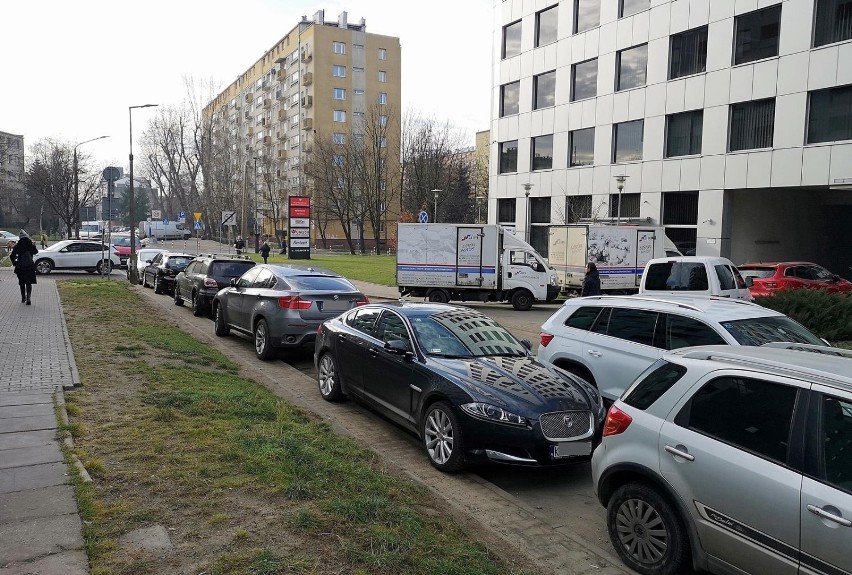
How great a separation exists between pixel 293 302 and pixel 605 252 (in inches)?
652

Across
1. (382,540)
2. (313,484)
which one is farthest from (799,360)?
(313,484)

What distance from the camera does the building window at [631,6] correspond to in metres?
32.1

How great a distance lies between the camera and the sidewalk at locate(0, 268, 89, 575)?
12.2 ft

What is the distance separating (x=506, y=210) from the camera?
138 ft

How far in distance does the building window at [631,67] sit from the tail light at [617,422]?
31.5m

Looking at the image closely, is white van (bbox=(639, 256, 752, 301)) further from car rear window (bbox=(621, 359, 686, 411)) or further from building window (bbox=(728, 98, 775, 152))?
building window (bbox=(728, 98, 775, 152))

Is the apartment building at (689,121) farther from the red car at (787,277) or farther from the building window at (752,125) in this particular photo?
the red car at (787,277)

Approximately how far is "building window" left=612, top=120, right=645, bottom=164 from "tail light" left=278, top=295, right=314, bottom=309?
26.2 m

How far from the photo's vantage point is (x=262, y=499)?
185 inches

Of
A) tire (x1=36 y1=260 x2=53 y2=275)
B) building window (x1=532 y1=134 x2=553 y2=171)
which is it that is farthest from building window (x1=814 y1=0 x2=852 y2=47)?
tire (x1=36 y1=260 x2=53 y2=275)

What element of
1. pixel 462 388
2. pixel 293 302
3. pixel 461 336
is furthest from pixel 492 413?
pixel 293 302

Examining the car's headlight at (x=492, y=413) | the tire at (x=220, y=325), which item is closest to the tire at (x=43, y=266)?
the tire at (x=220, y=325)

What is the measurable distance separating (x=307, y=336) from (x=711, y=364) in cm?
766

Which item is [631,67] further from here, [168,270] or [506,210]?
[168,270]
